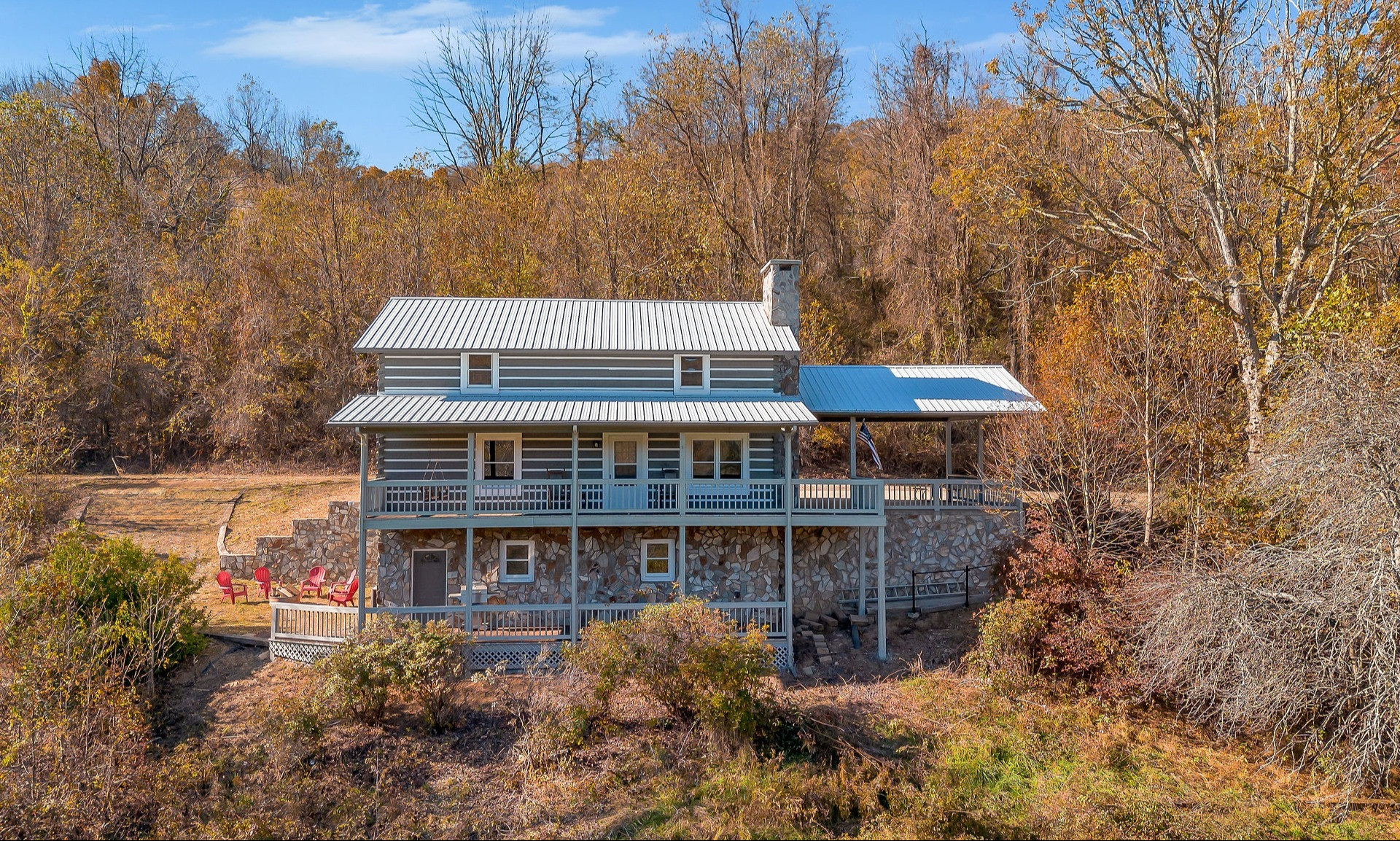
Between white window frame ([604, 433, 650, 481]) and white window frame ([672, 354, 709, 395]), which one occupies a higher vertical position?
white window frame ([672, 354, 709, 395])

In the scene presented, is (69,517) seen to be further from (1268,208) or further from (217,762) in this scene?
(1268,208)

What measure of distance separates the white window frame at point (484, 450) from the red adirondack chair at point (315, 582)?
5.64 m

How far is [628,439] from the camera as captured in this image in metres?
21.8

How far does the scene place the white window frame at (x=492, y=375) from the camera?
21625 millimetres

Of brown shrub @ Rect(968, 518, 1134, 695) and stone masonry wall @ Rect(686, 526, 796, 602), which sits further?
stone masonry wall @ Rect(686, 526, 796, 602)

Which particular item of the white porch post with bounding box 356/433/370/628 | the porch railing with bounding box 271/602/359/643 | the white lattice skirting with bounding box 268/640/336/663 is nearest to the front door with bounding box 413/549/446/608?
the white porch post with bounding box 356/433/370/628

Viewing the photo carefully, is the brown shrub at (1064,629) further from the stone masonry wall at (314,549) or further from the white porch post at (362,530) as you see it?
the stone masonry wall at (314,549)

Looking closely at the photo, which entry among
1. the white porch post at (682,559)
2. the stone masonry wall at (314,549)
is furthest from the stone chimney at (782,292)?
the stone masonry wall at (314,549)

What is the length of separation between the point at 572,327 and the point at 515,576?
7.17m

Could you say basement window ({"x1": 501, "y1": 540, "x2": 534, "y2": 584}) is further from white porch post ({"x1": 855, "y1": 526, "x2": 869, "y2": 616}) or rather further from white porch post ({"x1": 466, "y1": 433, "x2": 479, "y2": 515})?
white porch post ({"x1": 855, "y1": 526, "x2": 869, "y2": 616})

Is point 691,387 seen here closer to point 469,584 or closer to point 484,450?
point 484,450

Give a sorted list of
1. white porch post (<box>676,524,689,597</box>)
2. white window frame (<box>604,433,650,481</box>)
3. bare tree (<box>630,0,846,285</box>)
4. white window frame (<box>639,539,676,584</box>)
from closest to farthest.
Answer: white porch post (<box>676,524,689,597</box>) < white window frame (<box>639,539,676,584</box>) < white window frame (<box>604,433,650,481</box>) < bare tree (<box>630,0,846,285</box>)

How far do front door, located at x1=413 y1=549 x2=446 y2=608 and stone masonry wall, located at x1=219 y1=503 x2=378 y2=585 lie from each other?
13.6 feet

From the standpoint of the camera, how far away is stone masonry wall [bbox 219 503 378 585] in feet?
78.5
